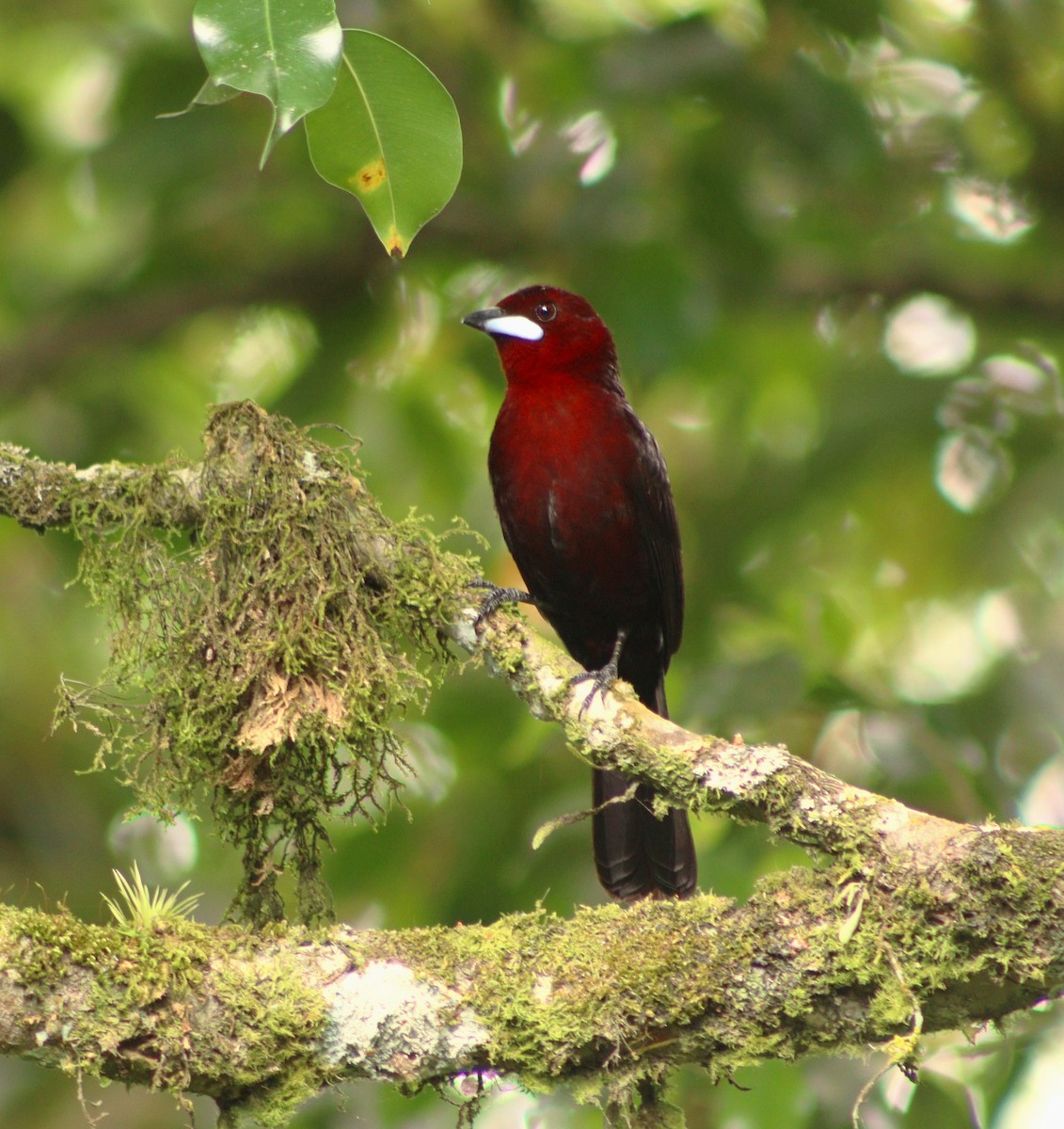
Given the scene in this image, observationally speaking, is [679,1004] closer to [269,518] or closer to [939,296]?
[269,518]

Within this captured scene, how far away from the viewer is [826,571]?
235 inches

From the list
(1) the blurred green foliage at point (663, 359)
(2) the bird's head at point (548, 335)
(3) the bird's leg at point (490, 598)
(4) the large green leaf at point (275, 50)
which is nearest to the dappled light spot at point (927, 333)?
(1) the blurred green foliage at point (663, 359)

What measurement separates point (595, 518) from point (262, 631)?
1.36 metres

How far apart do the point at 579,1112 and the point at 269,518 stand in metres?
2.04

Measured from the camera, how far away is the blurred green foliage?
4.38m

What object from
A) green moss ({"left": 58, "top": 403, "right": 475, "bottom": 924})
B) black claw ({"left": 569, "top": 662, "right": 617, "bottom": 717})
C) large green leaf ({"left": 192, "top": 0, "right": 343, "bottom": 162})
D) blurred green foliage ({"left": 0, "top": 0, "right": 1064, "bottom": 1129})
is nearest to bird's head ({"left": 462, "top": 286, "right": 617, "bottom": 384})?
blurred green foliage ({"left": 0, "top": 0, "right": 1064, "bottom": 1129})

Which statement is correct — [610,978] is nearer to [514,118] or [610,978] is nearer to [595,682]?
[595,682]

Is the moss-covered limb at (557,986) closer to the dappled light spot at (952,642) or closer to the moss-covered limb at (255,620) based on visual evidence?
the moss-covered limb at (255,620)

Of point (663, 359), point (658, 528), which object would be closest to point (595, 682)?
point (658, 528)

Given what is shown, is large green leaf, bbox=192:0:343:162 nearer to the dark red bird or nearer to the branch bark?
the branch bark

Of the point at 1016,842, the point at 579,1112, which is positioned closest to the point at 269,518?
the point at 1016,842

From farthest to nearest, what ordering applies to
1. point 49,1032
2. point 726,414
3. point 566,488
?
point 726,414
point 566,488
point 49,1032

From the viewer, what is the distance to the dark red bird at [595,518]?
13.1ft

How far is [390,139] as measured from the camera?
2178mm
